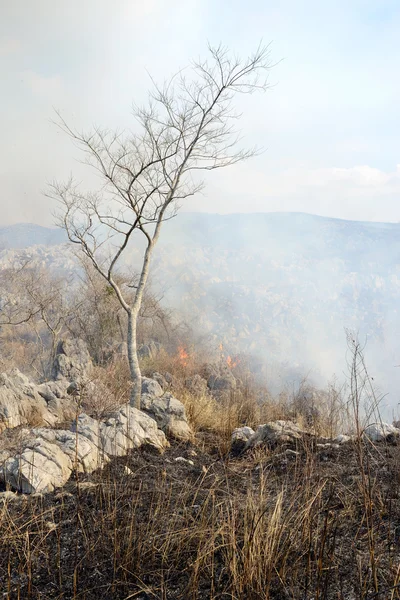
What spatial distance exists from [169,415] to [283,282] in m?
34.1

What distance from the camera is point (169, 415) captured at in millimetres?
6703

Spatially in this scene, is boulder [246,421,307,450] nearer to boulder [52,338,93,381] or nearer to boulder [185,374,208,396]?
boulder [52,338,93,381]

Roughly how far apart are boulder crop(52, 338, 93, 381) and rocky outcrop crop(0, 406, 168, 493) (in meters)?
6.19

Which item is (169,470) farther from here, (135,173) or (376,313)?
(376,313)

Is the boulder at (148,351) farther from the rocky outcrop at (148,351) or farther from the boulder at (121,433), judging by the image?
the boulder at (121,433)

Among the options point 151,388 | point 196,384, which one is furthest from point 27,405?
point 196,384

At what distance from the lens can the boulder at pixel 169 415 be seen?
631 centimetres

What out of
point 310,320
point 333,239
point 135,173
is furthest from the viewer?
point 333,239

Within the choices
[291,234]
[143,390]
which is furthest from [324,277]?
[143,390]

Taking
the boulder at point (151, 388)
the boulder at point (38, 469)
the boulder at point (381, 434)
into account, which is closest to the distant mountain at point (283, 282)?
the boulder at point (151, 388)

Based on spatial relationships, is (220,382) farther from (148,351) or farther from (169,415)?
(169,415)

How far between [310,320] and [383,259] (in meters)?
13.2

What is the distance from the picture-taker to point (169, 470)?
14.3 feet

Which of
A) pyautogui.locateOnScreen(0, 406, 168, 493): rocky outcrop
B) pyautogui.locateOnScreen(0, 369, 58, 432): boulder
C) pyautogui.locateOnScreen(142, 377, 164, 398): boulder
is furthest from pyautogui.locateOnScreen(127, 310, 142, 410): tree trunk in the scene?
pyautogui.locateOnScreen(0, 406, 168, 493): rocky outcrop
